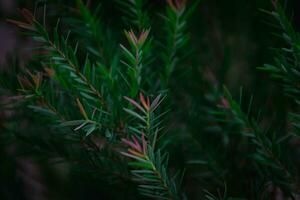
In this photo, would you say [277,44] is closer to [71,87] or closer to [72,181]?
[71,87]

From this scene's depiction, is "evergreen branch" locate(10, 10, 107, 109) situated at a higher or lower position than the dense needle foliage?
higher

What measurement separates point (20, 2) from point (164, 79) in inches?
14.5

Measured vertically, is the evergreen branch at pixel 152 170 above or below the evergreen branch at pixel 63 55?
below

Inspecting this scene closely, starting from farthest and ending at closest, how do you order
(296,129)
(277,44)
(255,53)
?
(255,53) → (277,44) → (296,129)

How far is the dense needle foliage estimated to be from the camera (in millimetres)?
423

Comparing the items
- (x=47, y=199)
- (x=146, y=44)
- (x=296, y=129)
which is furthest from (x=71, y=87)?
(x=47, y=199)

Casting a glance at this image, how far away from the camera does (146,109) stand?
41 cm

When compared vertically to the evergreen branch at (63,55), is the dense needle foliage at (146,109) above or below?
below

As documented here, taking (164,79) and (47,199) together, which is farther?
(47,199)

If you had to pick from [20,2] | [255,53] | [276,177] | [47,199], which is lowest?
[47,199]

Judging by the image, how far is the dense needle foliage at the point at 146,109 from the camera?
42 centimetres

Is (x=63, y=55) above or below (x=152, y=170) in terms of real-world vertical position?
above

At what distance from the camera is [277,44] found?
54 centimetres

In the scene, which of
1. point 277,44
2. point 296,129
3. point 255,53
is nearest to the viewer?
point 296,129
